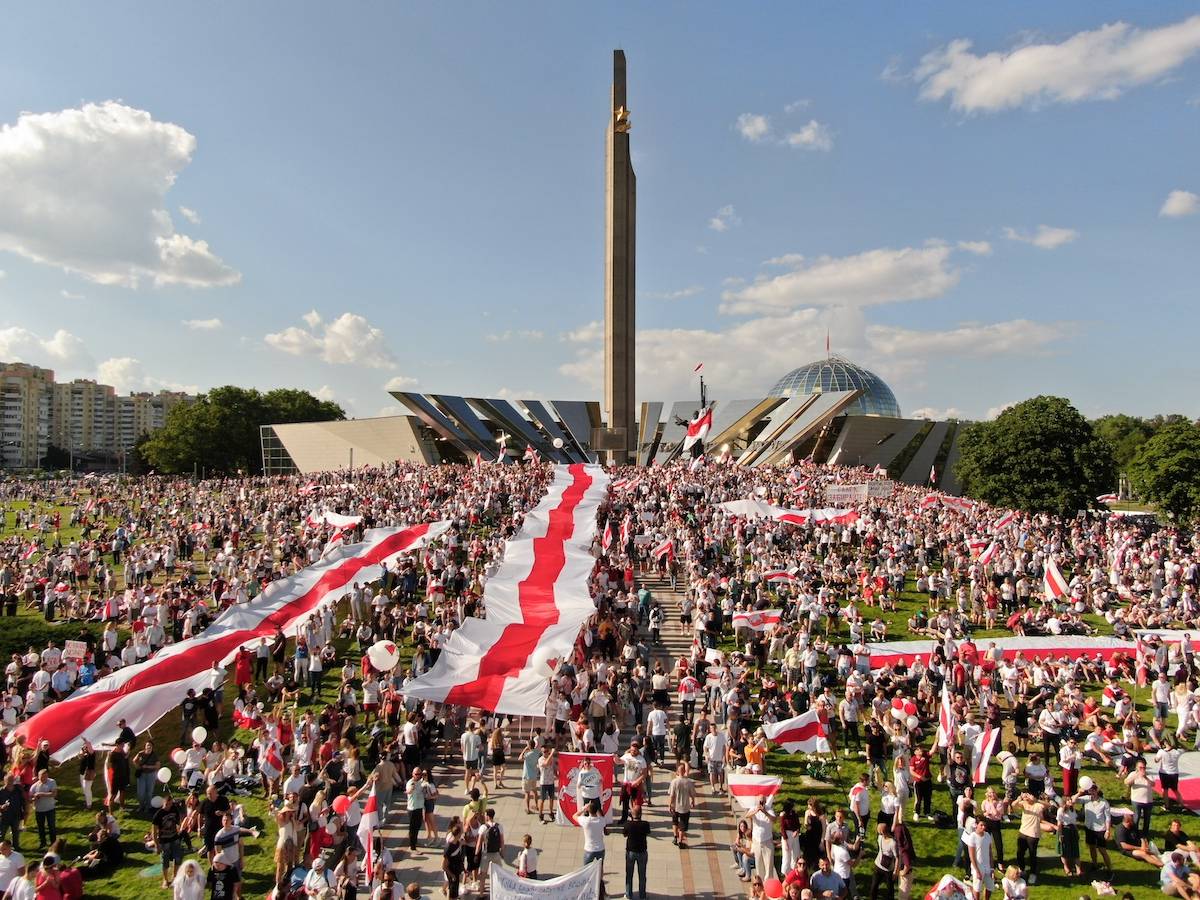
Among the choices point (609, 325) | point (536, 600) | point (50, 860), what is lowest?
point (50, 860)

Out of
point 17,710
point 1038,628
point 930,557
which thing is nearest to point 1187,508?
point 930,557

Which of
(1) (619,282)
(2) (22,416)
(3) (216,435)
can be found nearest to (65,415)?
(2) (22,416)

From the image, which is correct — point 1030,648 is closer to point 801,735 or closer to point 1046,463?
point 801,735

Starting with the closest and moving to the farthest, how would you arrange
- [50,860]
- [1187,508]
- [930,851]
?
[50,860]
[930,851]
[1187,508]

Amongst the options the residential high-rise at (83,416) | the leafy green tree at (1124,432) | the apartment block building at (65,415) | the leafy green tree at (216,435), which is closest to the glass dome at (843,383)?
the leafy green tree at (1124,432)

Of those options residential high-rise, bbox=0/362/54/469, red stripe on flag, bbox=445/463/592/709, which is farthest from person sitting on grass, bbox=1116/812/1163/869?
residential high-rise, bbox=0/362/54/469

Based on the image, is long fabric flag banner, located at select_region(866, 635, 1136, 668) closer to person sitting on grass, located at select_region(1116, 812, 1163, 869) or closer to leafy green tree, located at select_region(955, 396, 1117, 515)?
person sitting on grass, located at select_region(1116, 812, 1163, 869)

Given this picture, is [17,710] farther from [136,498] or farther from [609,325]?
[609,325]
